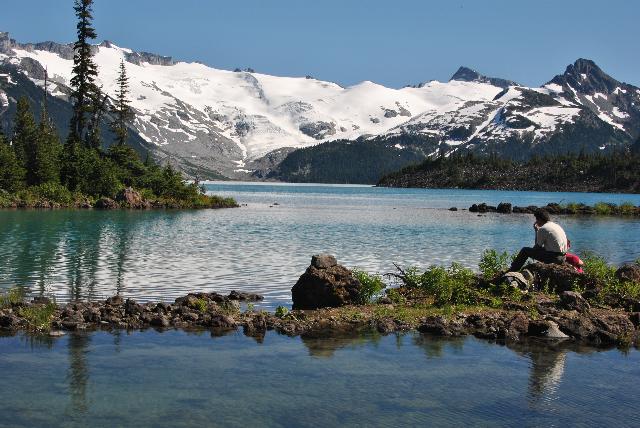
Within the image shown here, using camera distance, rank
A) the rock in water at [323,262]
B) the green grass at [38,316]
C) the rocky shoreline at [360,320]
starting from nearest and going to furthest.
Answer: the green grass at [38,316]
the rocky shoreline at [360,320]
the rock in water at [323,262]

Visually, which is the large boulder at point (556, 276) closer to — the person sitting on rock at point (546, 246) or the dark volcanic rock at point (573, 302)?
the person sitting on rock at point (546, 246)

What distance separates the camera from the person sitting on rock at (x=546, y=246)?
2867cm

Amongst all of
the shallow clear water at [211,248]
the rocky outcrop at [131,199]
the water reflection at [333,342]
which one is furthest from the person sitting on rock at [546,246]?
the rocky outcrop at [131,199]

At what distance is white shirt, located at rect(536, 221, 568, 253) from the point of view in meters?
28.7

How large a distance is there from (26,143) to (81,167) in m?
9.31

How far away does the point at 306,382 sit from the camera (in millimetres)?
17344

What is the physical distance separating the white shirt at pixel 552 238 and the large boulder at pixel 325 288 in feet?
26.4

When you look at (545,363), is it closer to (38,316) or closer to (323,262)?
(323,262)

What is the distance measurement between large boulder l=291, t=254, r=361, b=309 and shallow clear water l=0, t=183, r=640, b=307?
1.91m

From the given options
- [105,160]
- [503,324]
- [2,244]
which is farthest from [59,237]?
[105,160]

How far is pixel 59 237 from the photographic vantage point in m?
55.3

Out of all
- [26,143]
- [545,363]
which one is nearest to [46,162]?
[26,143]

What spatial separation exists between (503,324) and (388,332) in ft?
12.4

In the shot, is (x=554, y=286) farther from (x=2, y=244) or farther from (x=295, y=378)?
(x=2, y=244)
